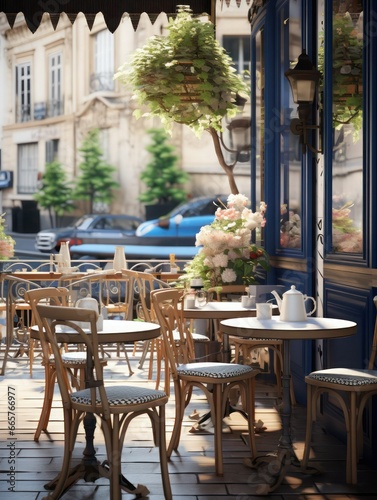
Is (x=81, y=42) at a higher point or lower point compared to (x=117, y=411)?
higher

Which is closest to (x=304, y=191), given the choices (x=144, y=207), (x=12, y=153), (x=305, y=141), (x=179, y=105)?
(x=305, y=141)

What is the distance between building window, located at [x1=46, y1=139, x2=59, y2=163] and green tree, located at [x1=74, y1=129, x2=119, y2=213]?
863 mm

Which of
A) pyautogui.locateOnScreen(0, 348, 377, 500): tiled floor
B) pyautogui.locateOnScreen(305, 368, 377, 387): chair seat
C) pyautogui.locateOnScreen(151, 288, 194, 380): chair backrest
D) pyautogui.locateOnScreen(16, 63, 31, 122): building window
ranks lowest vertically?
pyautogui.locateOnScreen(0, 348, 377, 500): tiled floor

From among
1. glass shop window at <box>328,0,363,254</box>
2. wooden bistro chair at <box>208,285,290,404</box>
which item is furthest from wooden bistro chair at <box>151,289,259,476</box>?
wooden bistro chair at <box>208,285,290,404</box>

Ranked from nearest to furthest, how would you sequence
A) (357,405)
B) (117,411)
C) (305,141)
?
1. (117,411)
2. (357,405)
3. (305,141)

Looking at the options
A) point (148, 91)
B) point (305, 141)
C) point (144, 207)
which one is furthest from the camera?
point (144, 207)

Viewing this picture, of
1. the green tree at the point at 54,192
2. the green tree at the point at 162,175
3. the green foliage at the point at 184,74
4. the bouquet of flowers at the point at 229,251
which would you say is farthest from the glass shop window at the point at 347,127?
the green tree at the point at 54,192

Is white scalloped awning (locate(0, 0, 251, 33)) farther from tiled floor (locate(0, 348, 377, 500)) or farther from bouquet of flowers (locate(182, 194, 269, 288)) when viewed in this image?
tiled floor (locate(0, 348, 377, 500))

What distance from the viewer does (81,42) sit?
80.9 feet

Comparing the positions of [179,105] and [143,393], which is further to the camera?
[179,105]

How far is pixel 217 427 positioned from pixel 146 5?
4610 millimetres

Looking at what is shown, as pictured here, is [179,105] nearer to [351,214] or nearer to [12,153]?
[351,214]

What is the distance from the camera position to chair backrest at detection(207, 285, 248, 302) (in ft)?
19.9

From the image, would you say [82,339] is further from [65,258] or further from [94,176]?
[94,176]
